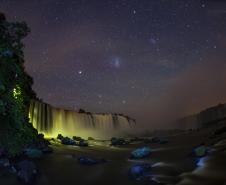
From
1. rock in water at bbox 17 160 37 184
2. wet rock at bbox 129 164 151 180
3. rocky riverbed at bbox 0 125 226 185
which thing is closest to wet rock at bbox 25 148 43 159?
rocky riverbed at bbox 0 125 226 185

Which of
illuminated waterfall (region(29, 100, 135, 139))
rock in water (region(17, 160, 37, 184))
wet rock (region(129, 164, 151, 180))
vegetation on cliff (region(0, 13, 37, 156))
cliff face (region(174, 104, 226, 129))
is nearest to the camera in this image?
rock in water (region(17, 160, 37, 184))

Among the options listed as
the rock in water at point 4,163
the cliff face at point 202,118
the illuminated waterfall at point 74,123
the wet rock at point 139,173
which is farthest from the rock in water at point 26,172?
the cliff face at point 202,118

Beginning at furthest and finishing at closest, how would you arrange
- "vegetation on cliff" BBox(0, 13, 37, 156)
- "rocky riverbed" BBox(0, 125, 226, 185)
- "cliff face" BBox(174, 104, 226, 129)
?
"cliff face" BBox(174, 104, 226, 129) → "vegetation on cliff" BBox(0, 13, 37, 156) → "rocky riverbed" BBox(0, 125, 226, 185)

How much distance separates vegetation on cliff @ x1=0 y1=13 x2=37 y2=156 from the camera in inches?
716

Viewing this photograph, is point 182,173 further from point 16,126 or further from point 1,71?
point 1,71

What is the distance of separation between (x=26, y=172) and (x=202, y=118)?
74.9 meters

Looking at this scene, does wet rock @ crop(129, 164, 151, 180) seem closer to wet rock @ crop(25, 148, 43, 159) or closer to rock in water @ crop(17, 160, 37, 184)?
rock in water @ crop(17, 160, 37, 184)

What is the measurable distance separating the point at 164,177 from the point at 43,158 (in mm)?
7713

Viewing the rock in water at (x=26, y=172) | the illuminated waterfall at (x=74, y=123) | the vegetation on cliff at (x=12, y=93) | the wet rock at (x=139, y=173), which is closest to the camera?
the rock in water at (x=26, y=172)

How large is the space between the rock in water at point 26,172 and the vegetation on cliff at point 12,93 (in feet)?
8.36

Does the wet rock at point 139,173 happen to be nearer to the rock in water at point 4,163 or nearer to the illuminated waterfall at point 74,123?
the rock in water at point 4,163

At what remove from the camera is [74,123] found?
4559cm

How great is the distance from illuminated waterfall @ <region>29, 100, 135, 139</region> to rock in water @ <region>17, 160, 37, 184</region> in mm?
19010

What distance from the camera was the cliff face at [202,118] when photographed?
7704 centimetres
